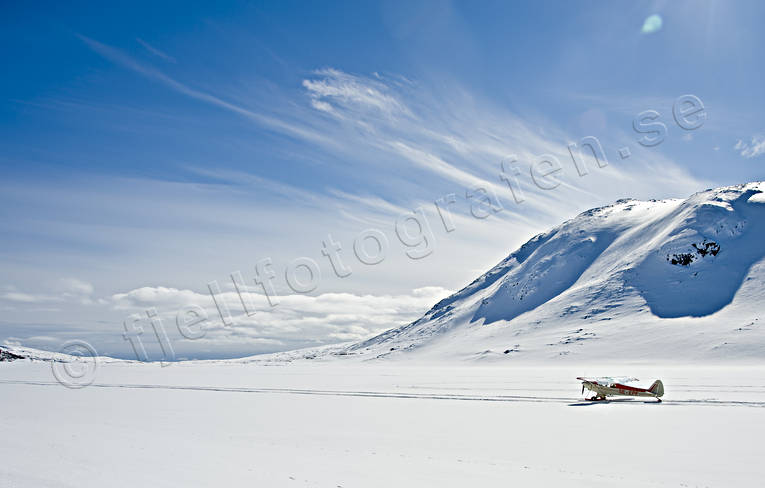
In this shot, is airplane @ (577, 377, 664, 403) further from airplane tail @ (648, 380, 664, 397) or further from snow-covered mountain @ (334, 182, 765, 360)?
snow-covered mountain @ (334, 182, 765, 360)

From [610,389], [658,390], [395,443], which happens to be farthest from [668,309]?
[395,443]

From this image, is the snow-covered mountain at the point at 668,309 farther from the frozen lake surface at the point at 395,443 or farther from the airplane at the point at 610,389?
the frozen lake surface at the point at 395,443

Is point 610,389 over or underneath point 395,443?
underneath

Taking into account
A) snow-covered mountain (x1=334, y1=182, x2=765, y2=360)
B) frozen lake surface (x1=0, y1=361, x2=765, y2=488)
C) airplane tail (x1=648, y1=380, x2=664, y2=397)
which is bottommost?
snow-covered mountain (x1=334, y1=182, x2=765, y2=360)

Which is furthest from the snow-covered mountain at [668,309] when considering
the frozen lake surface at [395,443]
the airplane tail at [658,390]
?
the frozen lake surface at [395,443]

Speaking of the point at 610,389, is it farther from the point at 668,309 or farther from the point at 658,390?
the point at 668,309

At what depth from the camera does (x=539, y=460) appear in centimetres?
1748

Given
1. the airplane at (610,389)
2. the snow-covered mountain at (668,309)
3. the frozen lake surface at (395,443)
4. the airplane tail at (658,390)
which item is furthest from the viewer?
the snow-covered mountain at (668,309)

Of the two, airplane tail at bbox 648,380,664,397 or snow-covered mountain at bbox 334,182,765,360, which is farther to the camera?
snow-covered mountain at bbox 334,182,765,360

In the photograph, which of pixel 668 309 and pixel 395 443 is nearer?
pixel 395 443

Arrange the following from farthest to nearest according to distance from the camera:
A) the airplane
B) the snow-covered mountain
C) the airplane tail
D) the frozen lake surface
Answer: the snow-covered mountain < the airplane < the airplane tail < the frozen lake surface

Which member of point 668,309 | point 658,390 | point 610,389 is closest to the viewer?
point 658,390

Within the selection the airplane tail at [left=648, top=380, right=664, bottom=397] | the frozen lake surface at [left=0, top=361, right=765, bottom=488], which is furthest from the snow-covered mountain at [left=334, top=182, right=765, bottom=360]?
the frozen lake surface at [left=0, top=361, right=765, bottom=488]

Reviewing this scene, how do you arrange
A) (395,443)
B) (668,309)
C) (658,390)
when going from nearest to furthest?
(395,443), (658,390), (668,309)
